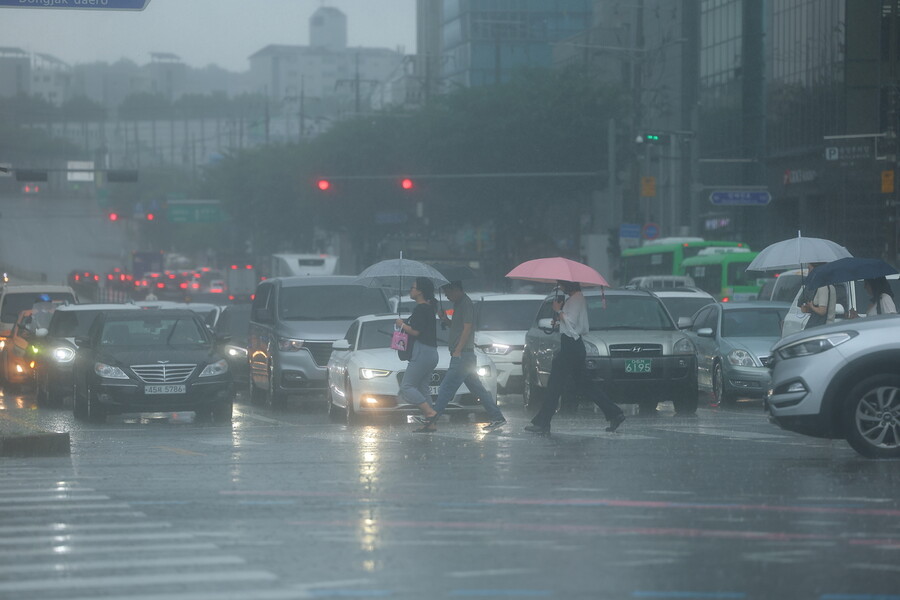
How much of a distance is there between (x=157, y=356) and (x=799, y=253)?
8475 mm

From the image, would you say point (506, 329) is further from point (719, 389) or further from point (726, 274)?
point (726, 274)

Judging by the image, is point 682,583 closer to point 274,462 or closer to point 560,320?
point 274,462

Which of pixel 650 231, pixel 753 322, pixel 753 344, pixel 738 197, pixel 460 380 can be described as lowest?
pixel 460 380

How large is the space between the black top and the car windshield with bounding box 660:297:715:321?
11.5 meters

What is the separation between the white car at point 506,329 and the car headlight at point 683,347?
4.24 m

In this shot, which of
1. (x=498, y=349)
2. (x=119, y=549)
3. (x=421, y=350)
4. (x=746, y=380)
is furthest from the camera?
(x=498, y=349)

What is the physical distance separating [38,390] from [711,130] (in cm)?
4976

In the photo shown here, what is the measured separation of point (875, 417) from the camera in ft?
43.8

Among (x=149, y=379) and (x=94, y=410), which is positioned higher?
(x=149, y=379)

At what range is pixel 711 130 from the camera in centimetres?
7088

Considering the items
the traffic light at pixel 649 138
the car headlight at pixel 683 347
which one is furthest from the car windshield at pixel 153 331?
the traffic light at pixel 649 138

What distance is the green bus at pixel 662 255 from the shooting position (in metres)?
48.0

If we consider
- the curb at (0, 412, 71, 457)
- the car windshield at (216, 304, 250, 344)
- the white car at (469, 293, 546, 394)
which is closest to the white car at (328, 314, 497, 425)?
the white car at (469, 293, 546, 394)

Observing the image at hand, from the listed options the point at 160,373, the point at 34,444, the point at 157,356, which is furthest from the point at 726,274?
the point at 34,444
